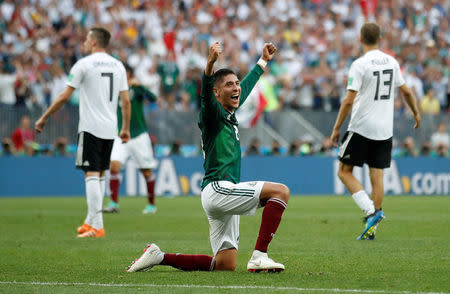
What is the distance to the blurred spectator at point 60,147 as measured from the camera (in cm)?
2072

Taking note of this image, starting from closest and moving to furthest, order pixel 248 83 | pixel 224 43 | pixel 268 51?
pixel 248 83, pixel 268 51, pixel 224 43

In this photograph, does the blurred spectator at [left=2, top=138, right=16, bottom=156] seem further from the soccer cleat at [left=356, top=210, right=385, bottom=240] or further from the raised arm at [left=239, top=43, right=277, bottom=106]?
the raised arm at [left=239, top=43, right=277, bottom=106]

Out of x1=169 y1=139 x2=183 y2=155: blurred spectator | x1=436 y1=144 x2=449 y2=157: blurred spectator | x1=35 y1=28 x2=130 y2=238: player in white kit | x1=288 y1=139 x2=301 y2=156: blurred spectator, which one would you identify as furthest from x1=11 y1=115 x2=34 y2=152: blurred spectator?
x1=436 y1=144 x2=449 y2=157: blurred spectator

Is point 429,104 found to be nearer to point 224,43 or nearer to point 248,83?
point 224,43

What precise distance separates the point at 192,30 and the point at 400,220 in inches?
532

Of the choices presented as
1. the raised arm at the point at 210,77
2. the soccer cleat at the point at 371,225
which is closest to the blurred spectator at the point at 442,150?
the soccer cleat at the point at 371,225

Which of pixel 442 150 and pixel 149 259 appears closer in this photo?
pixel 149 259

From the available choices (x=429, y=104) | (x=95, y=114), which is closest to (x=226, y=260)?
(x=95, y=114)

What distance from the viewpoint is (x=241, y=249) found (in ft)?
30.6

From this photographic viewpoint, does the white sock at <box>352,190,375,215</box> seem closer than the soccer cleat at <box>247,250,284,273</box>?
No

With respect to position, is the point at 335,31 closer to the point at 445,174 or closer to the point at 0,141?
the point at 445,174

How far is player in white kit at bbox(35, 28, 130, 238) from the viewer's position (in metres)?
10.7

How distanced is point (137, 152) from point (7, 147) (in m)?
6.11

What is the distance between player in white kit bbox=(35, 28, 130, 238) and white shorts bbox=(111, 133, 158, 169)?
174 inches
